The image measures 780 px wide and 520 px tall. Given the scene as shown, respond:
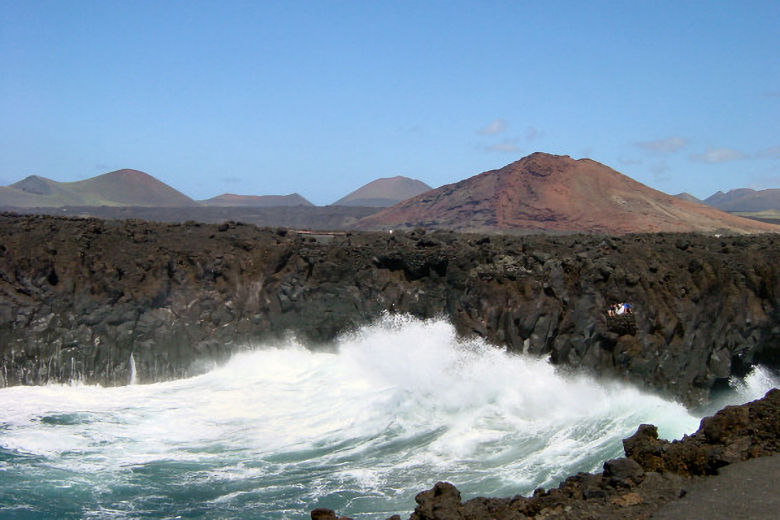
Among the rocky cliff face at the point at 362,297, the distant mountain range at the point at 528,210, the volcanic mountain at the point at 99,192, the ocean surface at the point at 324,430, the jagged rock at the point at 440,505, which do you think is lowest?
the ocean surface at the point at 324,430

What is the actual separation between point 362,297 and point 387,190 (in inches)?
4559

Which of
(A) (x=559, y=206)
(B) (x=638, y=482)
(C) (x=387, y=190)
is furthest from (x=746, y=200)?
(B) (x=638, y=482)

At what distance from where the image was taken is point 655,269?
941 inches

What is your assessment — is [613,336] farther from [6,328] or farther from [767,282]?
[6,328]

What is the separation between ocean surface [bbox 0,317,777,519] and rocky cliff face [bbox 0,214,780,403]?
2.30ft

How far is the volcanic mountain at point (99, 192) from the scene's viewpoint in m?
100

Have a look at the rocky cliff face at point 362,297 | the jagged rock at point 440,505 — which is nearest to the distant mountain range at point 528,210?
the rocky cliff face at point 362,297

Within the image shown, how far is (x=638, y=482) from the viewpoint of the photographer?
420 inches

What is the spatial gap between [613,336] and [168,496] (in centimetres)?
1214

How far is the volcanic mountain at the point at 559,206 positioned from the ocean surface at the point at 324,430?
33927mm

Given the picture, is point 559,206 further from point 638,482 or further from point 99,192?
point 99,192

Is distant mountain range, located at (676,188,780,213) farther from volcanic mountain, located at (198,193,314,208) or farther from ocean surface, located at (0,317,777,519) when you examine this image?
ocean surface, located at (0,317,777,519)

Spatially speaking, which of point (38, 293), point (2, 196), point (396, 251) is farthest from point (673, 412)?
point (2, 196)

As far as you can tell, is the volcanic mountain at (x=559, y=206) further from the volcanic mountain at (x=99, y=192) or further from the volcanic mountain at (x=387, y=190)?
the volcanic mountain at (x=387, y=190)
